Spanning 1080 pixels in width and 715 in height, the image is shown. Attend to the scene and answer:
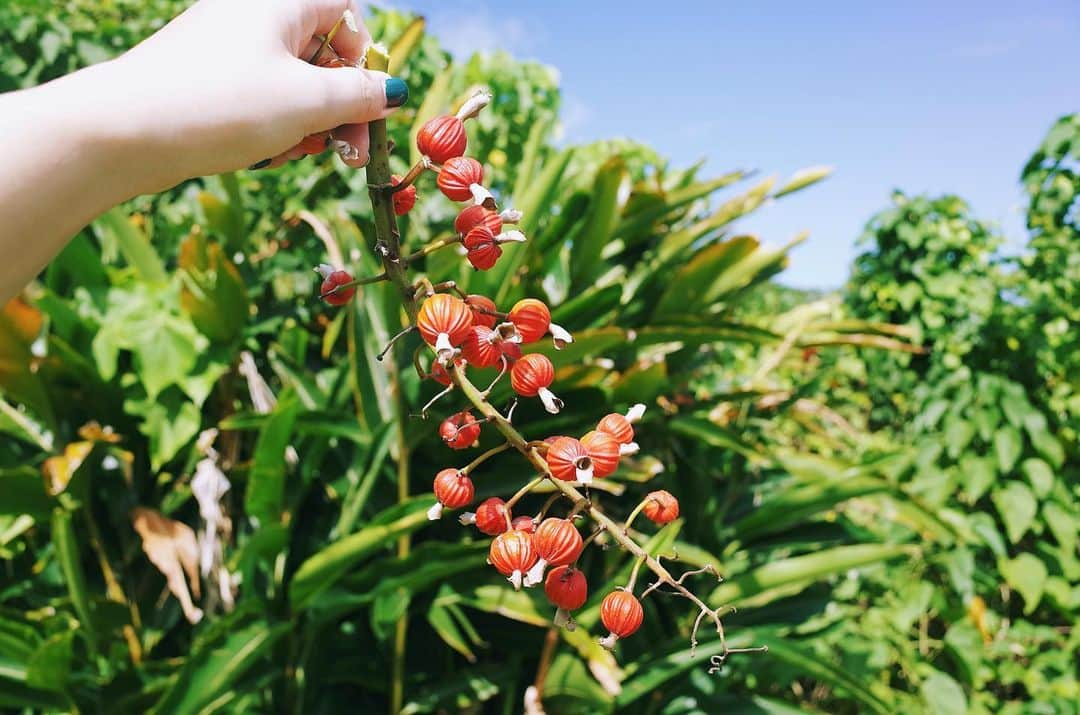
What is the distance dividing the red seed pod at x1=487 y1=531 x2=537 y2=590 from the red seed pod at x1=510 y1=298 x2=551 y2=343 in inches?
5.4

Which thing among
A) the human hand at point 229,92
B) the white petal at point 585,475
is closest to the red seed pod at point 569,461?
the white petal at point 585,475

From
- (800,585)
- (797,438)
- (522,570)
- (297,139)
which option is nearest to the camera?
(522,570)

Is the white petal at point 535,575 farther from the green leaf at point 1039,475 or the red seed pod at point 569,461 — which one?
the green leaf at point 1039,475

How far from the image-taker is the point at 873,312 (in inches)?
133

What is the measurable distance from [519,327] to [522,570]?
17 centimetres

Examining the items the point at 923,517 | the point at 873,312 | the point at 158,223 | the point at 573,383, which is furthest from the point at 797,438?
the point at 158,223

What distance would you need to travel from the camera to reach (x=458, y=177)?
56 cm

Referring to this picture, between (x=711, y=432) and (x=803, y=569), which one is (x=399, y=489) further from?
(x=803, y=569)

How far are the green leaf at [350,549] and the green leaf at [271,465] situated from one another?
144mm

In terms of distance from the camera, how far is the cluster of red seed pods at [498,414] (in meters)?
0.50

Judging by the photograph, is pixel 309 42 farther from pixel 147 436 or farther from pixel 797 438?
pixel 797 438

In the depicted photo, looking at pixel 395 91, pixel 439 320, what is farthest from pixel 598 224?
pixel 439 320

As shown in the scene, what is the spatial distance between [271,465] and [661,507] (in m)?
1.10

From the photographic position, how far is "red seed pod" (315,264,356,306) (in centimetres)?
56
